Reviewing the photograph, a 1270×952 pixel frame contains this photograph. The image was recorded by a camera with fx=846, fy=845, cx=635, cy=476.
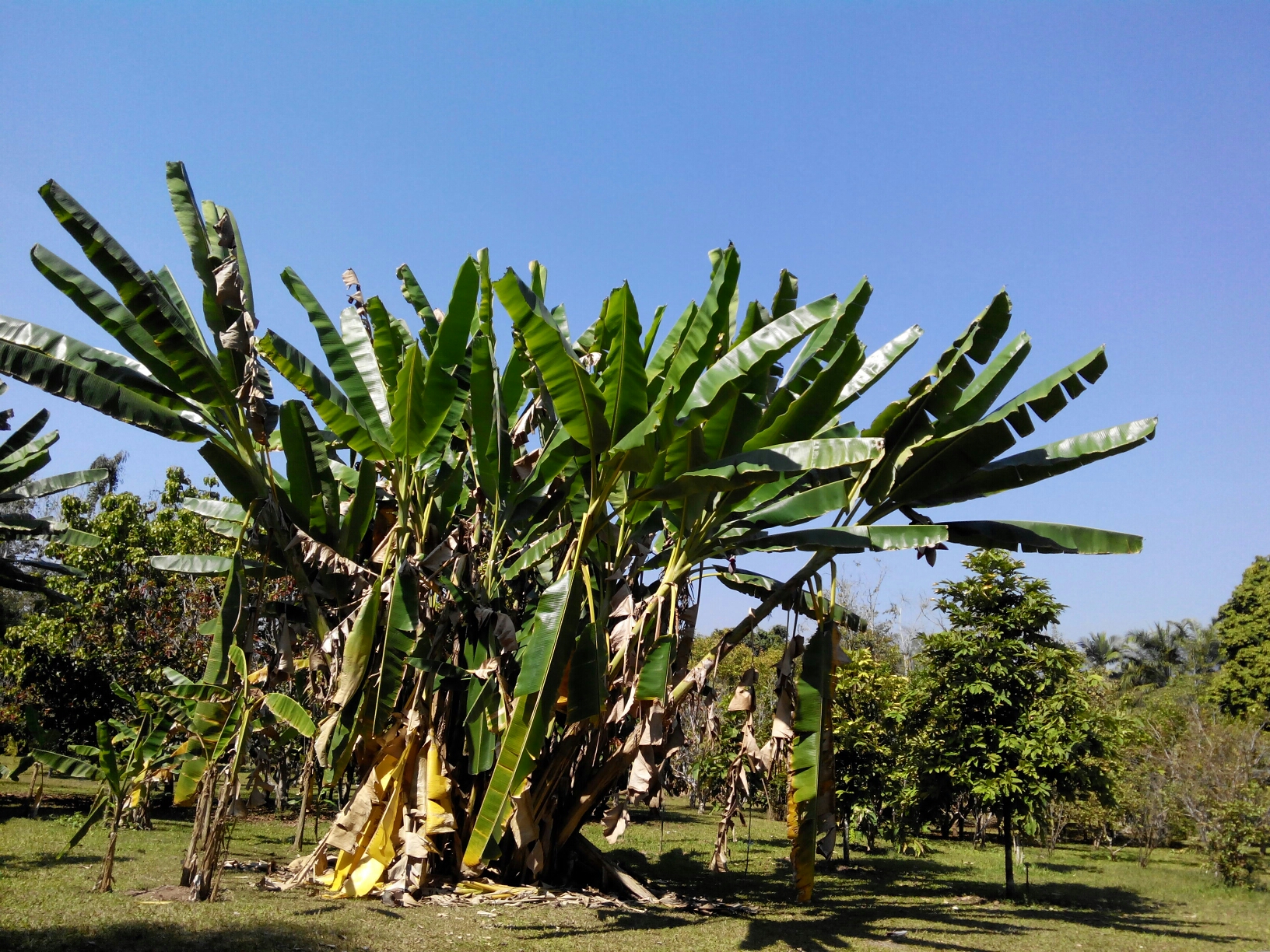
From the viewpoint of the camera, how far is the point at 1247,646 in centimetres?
3059

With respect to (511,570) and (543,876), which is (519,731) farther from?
(543,876)

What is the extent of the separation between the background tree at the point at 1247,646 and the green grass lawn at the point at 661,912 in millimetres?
16208

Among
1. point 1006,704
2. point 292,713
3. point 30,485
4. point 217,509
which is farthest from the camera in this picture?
point 30,485

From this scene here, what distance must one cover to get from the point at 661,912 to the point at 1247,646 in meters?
30.9

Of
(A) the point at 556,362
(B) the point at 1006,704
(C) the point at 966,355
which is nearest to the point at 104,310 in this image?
(A) the point at 556,362

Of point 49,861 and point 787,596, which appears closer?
point 787,596

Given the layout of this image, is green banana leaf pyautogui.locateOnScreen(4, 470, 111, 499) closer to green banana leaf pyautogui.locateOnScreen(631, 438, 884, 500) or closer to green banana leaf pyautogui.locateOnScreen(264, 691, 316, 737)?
green banana leaf pyautogui.locateOnScreen(264, 691, 316, 737)

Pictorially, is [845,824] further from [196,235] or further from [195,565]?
[196,235]

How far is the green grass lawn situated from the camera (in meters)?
5.94

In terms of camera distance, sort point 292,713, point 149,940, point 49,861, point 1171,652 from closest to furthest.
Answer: point 149,940, point 292,713, point 49,861, point 1171,652

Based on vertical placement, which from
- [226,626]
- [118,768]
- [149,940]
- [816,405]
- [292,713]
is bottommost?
[149,940]

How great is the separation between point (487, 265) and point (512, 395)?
150cm

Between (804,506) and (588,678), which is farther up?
(804,506)

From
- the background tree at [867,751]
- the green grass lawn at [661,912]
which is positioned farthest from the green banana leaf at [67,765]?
the background tree at [867,751]
